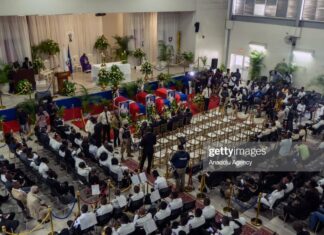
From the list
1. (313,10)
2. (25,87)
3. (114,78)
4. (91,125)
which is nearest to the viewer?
(91,125)

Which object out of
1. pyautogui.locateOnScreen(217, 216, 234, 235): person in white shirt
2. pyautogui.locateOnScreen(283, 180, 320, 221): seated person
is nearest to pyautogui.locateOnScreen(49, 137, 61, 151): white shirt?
pyautogui.locateOnScreen(217, 216, 234, 235): person in white shirt

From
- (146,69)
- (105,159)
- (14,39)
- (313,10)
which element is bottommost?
(105,159)

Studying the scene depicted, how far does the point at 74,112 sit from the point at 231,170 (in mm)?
8563

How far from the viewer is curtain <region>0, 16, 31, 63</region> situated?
59.0 feet

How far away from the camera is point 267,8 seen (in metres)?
21.1

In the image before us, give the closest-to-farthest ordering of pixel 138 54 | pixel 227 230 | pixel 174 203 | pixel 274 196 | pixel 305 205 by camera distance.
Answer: pixel 227 230, pixel 174 203, pixel 305 205, pixel 274 196, pixel 138 54

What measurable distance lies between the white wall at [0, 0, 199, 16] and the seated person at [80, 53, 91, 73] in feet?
11.4

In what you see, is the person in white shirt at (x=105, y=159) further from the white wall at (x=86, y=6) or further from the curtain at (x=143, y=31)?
the curtain at (x=143, y=31)

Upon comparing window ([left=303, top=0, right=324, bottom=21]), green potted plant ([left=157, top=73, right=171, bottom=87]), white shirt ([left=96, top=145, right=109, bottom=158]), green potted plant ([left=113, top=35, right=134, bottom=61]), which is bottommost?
white shirt ([left=96, top=145, right=109, bottom=158])

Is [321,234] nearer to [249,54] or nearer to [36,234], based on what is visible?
[36,234]

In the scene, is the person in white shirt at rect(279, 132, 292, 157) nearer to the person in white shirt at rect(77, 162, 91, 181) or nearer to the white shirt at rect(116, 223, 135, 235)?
the person in white shirt at rect(77, 162, 91, 181)

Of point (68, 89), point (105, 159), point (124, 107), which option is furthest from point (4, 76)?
point (105, 159)

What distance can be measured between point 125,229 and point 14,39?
1424cm

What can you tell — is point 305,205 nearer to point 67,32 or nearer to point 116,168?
point 116,168
